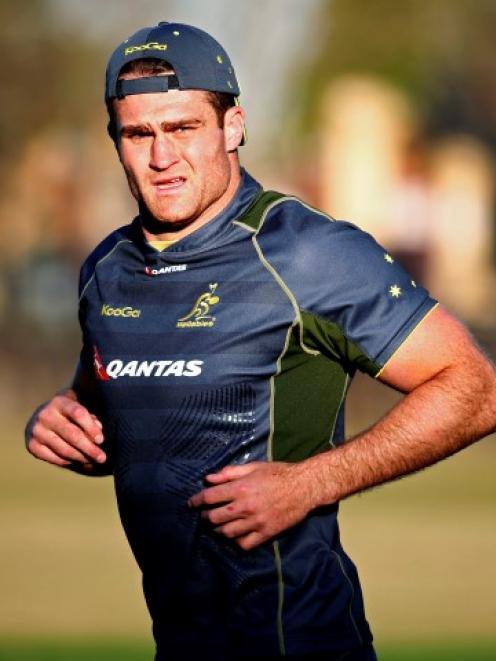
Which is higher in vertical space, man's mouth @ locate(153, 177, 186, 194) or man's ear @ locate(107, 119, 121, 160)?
man's ear @ locate(107, 119, 121, 160)

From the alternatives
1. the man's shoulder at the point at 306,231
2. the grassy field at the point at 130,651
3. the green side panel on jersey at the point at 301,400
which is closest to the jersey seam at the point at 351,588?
the green side panel on jersey at the point at 301,400

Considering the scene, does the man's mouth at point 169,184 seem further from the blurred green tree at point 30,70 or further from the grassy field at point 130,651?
the blurred green tree at point 30,70

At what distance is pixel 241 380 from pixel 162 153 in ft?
2.19

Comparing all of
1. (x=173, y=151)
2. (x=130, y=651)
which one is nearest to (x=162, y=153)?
(x=173, y=151)

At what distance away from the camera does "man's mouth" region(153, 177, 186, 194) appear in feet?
17.5

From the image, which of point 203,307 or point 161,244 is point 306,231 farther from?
point 161,244

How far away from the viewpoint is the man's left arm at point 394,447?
16.7 feet

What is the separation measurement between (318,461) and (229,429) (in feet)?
0.86

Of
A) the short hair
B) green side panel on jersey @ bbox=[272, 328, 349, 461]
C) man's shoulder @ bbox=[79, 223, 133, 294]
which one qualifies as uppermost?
the short hair

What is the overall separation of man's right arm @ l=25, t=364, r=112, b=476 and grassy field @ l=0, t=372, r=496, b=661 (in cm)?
513

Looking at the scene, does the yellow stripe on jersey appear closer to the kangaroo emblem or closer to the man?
the man

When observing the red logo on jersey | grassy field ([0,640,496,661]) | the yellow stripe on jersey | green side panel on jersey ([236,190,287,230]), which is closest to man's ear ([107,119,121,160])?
the yellow stripe on jersey

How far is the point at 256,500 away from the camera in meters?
5.11

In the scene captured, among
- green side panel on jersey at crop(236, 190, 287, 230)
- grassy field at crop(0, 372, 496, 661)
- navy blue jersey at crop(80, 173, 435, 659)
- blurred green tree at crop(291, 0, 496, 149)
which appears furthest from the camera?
blurred green tree at crop(291, 0, 496, 149)
